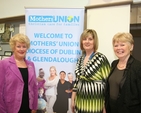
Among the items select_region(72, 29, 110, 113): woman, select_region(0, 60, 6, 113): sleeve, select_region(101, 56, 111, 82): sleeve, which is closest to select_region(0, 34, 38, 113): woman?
select_region(0, 60, 6, 113): sleeve

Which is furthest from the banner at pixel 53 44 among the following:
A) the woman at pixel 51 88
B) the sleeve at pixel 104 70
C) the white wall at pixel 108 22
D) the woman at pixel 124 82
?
the woman at pixel 124 82

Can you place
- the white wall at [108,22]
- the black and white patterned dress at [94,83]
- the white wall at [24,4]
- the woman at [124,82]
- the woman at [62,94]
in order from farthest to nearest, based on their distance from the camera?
the white wall at [24,4] → the woman at [62,94] → the white wall at [108,22] → the black and white patterned dress at [94,83] → the woman at [124,82]

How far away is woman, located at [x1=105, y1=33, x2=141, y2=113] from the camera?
1.59 m

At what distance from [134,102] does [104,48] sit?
0.83m

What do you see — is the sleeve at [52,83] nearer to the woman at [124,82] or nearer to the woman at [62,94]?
the woman at [62,94]

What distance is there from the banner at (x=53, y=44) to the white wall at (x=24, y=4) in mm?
374

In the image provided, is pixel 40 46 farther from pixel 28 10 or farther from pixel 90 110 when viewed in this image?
pixel 90 110

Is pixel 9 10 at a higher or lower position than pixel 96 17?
higher

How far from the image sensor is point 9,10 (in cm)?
321

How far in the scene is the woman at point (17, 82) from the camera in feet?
6.24

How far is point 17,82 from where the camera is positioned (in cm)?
191

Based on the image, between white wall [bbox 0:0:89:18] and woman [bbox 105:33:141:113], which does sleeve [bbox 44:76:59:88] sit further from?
white wall [bbox 0:0:89:18]

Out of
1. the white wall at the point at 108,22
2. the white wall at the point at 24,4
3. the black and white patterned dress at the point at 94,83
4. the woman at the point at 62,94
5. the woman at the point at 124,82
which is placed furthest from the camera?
the white wall at the point at 24,4

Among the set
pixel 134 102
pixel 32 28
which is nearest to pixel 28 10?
pixel 32 28
